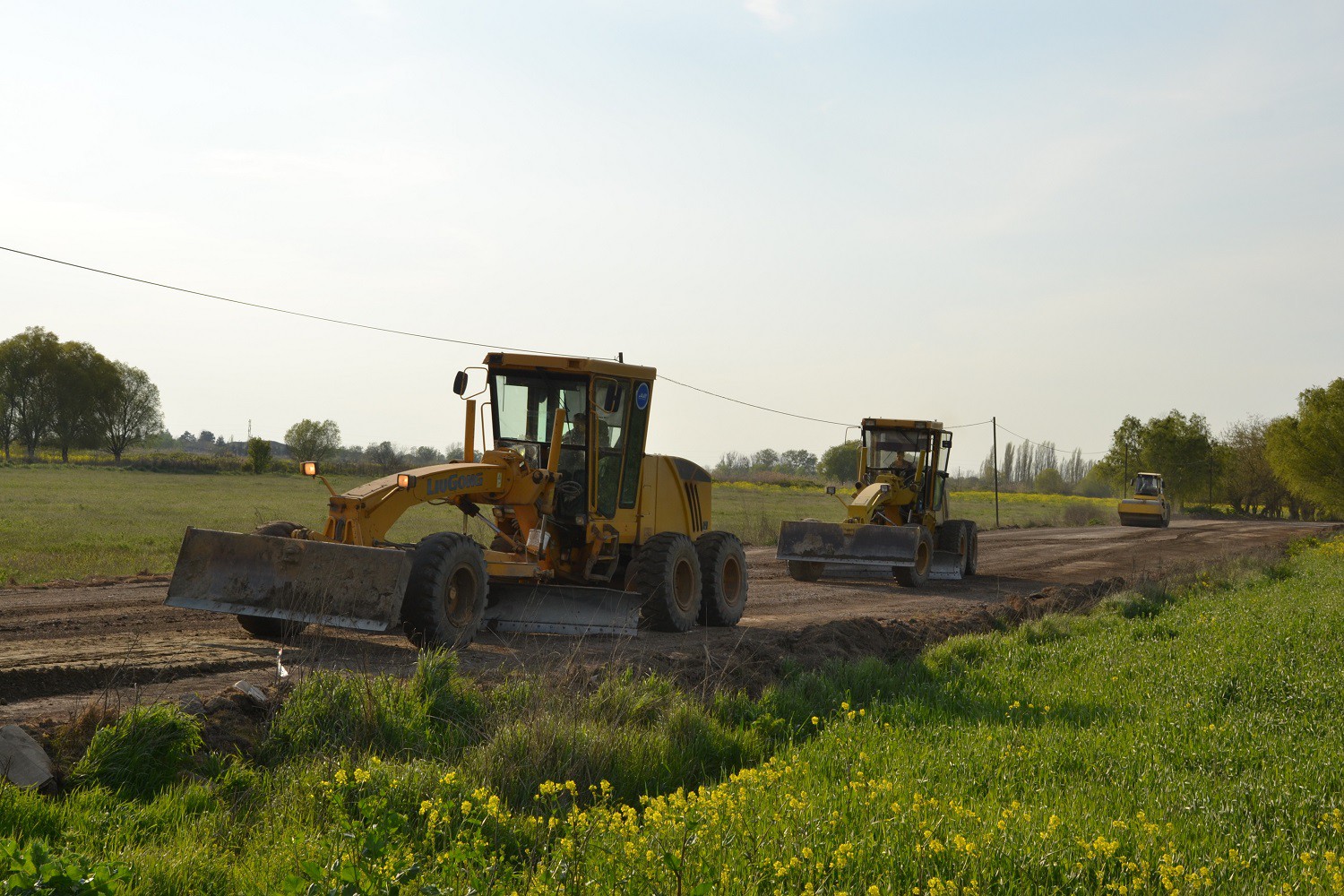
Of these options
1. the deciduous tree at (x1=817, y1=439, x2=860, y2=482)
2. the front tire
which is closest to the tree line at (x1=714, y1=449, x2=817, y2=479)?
the deciduous tree at (x1=817, y1=439, x2=860, y2=482)

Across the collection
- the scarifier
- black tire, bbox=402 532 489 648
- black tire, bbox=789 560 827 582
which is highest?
the scarifier

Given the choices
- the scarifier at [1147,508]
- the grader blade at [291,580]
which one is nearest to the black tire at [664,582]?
the grader blade at [291,580]

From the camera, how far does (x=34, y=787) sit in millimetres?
5262

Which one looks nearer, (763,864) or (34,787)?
(763,864)

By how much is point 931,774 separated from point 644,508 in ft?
21.9

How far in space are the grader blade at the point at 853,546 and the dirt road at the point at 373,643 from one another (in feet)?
1.69

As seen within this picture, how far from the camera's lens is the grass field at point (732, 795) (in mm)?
4617

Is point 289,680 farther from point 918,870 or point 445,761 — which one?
point 918,870

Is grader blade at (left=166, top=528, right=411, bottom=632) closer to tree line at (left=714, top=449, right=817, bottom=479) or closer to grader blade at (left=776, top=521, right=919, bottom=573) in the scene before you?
grader blade at (left=776, top=521, right=919, bottom=573)

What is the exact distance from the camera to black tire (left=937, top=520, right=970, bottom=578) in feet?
70.2

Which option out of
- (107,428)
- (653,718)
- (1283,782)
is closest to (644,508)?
(653,718)

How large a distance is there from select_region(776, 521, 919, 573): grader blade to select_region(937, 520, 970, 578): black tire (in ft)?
7.97

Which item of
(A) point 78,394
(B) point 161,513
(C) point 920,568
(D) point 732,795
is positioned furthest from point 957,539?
(A) point 78,394

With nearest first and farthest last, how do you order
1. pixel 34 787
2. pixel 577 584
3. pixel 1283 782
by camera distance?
pixel 34 787, pixel 1283 782, pixel 577 584
